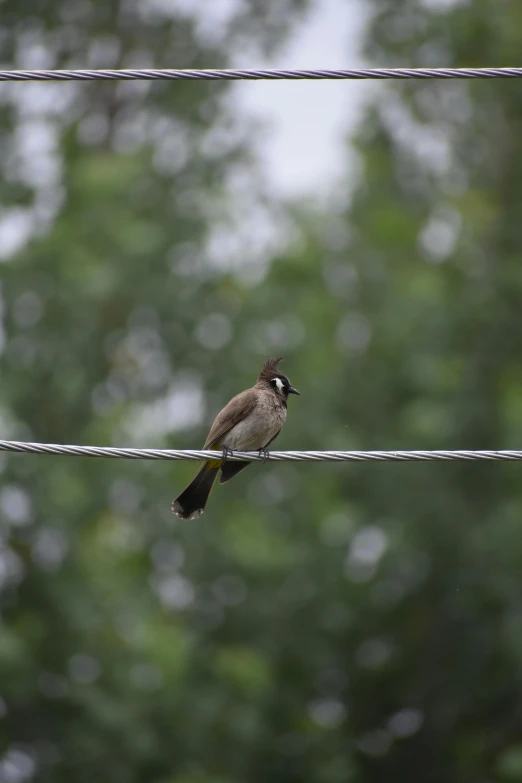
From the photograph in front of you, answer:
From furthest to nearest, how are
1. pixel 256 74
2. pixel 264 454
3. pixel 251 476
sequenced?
pixel 251 476
pixel 264 454
pixel 256 74

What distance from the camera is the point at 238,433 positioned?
8.42 m

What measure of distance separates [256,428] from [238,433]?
13cm

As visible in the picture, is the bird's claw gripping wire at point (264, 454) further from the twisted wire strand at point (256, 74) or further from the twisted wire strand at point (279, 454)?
the twisted wire strand at point (256, 74)

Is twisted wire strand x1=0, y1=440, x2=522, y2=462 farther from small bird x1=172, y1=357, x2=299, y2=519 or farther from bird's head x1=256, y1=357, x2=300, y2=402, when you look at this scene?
bird's head x1=256, y1=357, x2=300, y2=402

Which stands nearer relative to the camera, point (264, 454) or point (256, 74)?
point (256, 74)

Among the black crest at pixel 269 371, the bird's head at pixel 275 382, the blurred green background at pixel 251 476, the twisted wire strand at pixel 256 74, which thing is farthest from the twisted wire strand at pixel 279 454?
the blurred green background at pixel 251 476

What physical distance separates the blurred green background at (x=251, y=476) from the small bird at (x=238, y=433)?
18.9ft

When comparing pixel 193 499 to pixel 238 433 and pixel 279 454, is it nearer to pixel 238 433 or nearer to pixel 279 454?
pixel 238 433

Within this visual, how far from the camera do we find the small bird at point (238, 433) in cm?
814

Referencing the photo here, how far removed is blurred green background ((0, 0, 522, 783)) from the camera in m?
15.1

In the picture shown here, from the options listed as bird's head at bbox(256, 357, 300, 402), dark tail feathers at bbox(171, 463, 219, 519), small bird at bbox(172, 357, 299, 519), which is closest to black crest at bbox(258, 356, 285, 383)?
bird's head at bbox(256, 357, 300, 402)

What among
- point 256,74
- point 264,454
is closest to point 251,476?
point 264,454

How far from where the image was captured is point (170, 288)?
703 inches

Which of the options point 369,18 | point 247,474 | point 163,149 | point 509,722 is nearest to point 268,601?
point 247,474
